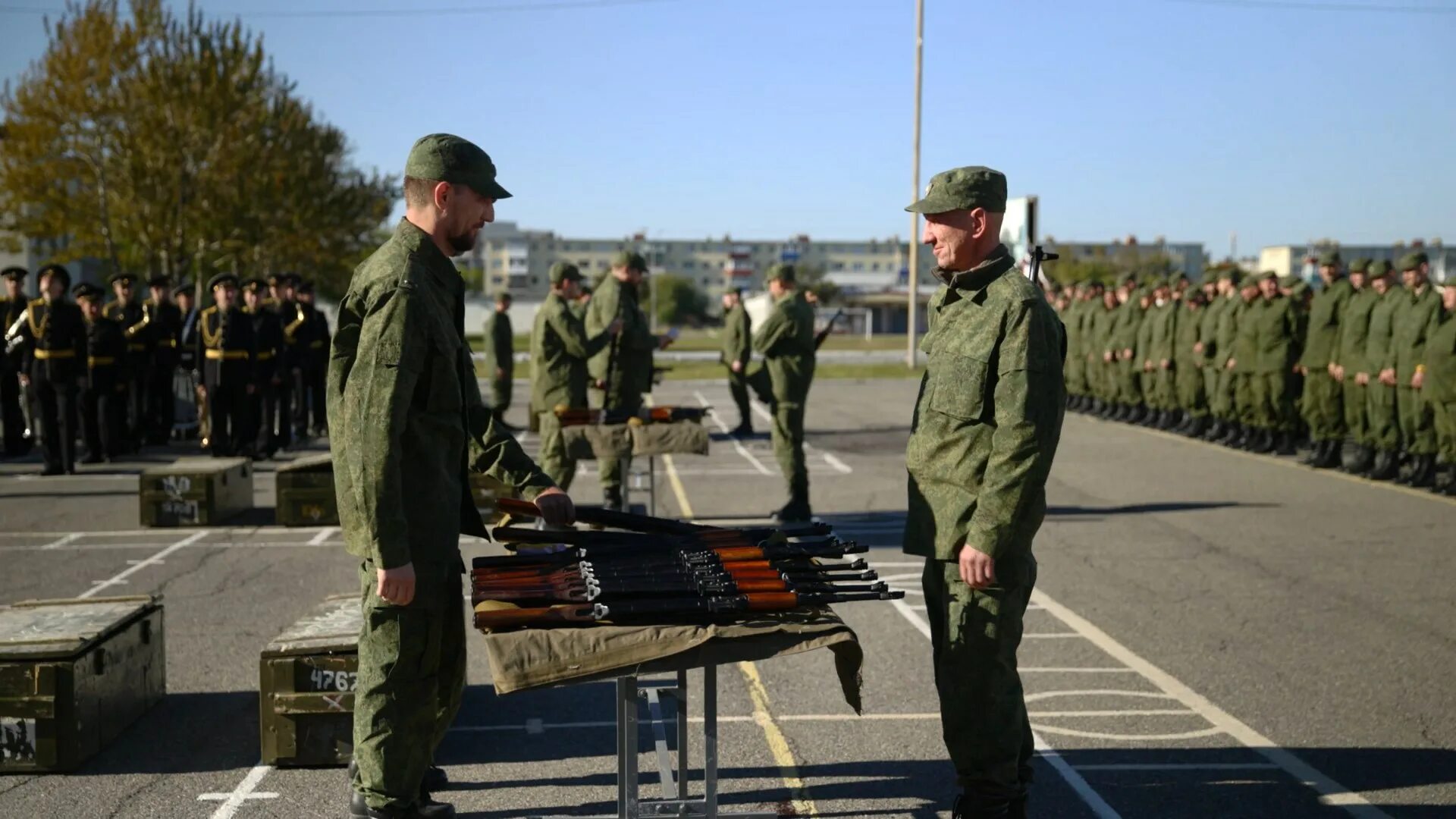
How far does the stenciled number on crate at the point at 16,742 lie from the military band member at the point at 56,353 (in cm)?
1176

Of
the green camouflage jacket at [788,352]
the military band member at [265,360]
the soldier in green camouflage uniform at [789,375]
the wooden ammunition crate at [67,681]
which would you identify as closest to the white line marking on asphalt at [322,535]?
the soldier in green camouflage uniform at [789,375]

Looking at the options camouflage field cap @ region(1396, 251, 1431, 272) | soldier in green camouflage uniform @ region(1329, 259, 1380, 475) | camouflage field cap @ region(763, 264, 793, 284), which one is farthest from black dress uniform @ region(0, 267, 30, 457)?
camouflage field cap @ region(1396, 251, 1431, 272)

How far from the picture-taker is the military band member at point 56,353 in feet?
54.8

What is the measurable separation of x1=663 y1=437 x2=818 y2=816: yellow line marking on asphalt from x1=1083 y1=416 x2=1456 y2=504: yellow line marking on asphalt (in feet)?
33.0

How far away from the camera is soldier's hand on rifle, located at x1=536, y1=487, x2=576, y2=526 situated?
5.15 m

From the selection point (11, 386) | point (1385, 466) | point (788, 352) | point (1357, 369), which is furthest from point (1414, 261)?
point (11, 386)

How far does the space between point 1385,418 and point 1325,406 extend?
5.15ft

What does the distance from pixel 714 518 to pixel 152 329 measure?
404 inches

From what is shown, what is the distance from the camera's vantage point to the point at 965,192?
5078mm

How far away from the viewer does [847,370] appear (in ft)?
145

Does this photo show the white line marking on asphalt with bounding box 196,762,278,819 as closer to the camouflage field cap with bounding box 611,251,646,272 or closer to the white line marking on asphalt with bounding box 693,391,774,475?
the camouflage field cap with bounding box 611,251,646,272

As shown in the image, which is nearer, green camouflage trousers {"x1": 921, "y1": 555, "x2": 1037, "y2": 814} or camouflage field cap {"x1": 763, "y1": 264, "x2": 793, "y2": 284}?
green camouflage trousers {"x1": 921, "y1": 555, "x2": 1037, "y2": 814}

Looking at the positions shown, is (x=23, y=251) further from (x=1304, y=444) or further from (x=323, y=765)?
(x=323, y=765)

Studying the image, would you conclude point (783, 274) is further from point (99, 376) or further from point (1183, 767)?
point (99, 376)
